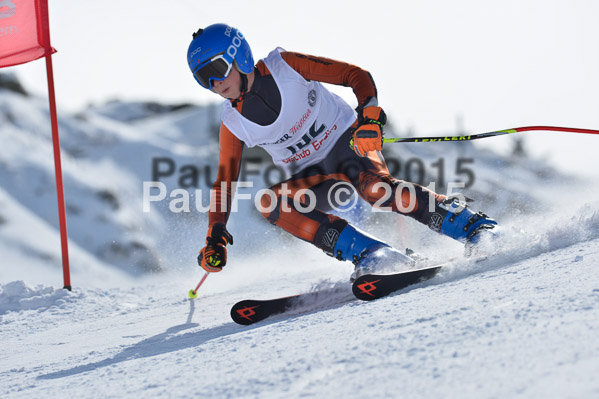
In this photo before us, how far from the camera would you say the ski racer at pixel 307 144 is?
3.00 meters

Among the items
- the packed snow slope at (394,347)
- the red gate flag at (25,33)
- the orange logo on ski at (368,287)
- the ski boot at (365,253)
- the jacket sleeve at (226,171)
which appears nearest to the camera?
the packed snow slope at (394,347)

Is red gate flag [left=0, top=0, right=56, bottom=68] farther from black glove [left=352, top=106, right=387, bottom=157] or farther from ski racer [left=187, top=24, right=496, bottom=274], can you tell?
black glove [left=352, top=106, right=387, bottom=157]

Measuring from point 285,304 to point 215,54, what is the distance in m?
1.39

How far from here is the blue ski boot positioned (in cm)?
278

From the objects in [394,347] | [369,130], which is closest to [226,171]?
[369,130]

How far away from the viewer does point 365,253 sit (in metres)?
2.89

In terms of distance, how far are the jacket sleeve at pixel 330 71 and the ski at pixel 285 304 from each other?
1.15 m

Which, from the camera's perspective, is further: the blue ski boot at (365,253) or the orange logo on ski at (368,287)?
the blue ski boot at (365,253)

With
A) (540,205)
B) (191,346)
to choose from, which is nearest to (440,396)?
(191,346)

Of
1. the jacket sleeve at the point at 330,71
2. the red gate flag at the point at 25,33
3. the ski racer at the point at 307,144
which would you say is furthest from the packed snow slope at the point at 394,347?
the red gate flag at the point at 25,33

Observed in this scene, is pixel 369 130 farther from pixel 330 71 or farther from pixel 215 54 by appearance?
Answer: pixel 215 54

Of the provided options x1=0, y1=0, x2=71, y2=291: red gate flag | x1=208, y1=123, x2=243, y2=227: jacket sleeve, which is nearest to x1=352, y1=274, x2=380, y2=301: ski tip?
x1=208, y1=123, x2=243, y2=227: jacket sleeve

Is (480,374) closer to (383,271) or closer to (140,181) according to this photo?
(383,271)

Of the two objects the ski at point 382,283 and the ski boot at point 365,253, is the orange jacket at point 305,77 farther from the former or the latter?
the ski at point 382,283
